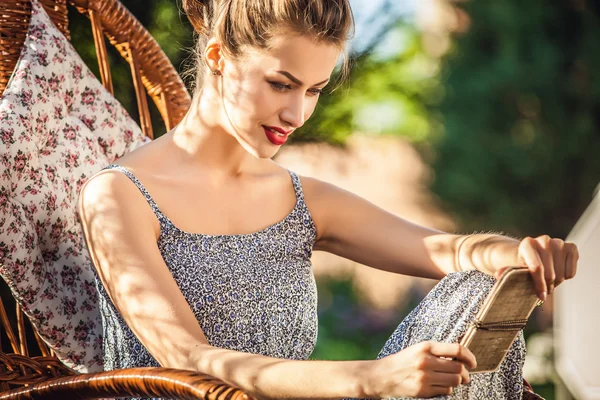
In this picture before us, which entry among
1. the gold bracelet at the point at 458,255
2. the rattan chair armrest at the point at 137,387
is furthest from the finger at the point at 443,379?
the gold bracelet at the point at 458,255

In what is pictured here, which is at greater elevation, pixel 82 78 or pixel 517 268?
pixel 82 78

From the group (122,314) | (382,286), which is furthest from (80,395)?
(382,286)

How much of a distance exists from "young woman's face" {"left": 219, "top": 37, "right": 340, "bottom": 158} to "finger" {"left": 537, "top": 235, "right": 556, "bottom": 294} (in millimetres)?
455

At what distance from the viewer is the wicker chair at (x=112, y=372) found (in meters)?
1.09

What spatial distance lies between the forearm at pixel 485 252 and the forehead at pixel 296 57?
0.41m

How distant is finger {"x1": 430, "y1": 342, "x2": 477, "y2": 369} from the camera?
102cm

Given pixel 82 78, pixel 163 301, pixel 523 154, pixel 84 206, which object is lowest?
pixel 523 154

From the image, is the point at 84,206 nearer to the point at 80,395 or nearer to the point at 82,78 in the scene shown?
the point at 80,395

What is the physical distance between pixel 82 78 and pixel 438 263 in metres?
0.91

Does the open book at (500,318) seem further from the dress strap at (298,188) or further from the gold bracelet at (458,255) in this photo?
the dress strap at (298,188)

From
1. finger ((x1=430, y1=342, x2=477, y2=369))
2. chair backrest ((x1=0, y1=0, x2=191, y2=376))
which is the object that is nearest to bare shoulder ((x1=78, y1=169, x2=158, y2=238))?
chair backrest ((x1=0, y1=0, x2=191, y2=376))

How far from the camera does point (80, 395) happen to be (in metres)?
1.23

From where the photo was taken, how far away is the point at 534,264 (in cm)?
125

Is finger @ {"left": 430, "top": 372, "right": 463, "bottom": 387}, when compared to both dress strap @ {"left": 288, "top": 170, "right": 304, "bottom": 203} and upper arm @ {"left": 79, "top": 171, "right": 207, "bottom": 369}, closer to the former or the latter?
upper arm @ {"left": 79, "top": 171, "right": 207, "bottom": 369}
